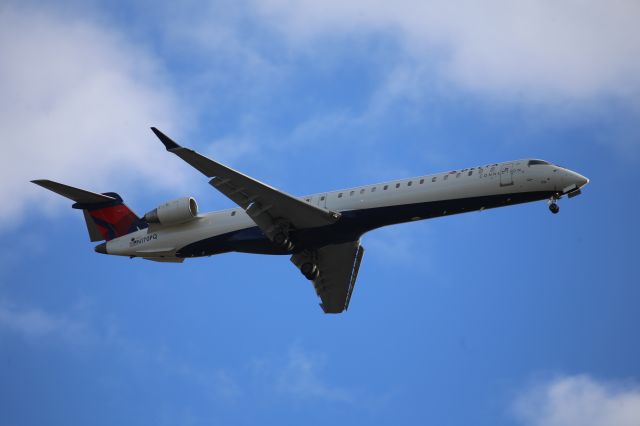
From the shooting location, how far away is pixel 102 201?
3134 centimetres

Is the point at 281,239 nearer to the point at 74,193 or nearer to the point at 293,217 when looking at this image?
the point at 293,217

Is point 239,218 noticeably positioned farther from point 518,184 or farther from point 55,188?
point 518,184

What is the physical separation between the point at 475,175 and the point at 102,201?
1309cm

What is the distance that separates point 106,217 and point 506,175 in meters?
13.9

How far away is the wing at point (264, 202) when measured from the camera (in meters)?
26.2

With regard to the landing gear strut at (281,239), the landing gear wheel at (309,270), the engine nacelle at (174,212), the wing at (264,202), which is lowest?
the landing gear strut at (281,239)

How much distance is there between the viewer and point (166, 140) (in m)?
24.3

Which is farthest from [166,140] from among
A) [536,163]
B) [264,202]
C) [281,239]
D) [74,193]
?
[536,163]

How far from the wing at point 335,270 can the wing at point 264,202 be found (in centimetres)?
240

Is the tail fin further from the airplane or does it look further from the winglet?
the winglet

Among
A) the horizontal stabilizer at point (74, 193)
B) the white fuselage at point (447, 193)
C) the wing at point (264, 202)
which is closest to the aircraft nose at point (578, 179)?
the white fuselage at point (447, 193)

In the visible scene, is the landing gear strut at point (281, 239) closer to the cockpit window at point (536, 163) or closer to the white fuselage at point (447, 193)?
the white fuselage at point (447, 193)

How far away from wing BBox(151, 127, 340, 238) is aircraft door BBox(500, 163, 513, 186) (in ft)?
16.7

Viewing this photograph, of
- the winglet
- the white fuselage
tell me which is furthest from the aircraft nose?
the winglet
